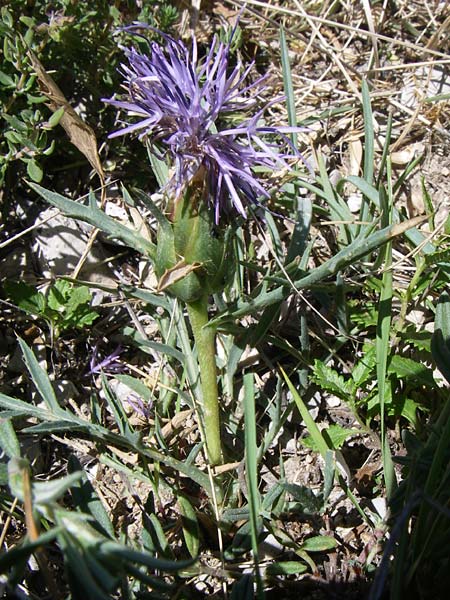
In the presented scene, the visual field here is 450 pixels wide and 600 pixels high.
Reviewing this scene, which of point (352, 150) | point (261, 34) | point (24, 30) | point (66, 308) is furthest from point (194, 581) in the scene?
point (261, 34)

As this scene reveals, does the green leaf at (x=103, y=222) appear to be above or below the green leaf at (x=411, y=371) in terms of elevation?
above

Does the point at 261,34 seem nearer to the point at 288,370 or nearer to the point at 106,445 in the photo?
the point at 288,370

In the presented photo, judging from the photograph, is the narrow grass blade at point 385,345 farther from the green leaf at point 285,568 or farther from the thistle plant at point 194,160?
the thistle plant at point 194,160

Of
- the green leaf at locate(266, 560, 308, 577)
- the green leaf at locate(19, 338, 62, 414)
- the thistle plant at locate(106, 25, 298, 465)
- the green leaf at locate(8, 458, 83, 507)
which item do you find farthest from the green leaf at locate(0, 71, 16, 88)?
the green leaf at locate(266, 560, 308, 577)

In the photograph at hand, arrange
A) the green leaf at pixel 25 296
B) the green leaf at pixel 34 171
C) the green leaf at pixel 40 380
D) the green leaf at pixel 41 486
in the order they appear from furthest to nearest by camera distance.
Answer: the green leaf at pixel 25 296 → the green leaf at pixel 34 171 → the green leaf at pixel 40 380 → the green leaf at pixel 41 486

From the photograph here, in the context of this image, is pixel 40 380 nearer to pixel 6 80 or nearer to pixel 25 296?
pixel 25 296

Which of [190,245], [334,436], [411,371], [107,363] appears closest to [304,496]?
[334,436]

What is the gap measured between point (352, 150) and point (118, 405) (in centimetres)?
145

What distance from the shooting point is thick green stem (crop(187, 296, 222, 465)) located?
172cm

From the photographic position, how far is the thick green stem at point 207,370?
1721 mm

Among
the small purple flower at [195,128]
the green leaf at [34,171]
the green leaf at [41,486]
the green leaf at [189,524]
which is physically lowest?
the green leaf at [189,524]

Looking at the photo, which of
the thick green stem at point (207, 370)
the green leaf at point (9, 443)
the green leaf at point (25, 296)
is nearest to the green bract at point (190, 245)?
the thick green stem at point (207, 370)

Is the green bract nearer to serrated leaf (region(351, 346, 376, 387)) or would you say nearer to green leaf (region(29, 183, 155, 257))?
green leaf (region(29, 183, 155, 257))

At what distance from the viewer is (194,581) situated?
6.07 ft
